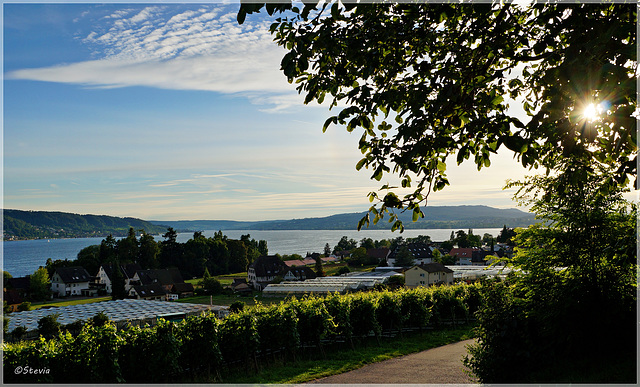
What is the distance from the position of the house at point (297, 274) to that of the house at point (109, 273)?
72.8 feet

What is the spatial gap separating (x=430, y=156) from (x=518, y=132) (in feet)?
3.33

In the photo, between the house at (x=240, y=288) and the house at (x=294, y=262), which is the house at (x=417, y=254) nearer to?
the house at (x=294, y=262)

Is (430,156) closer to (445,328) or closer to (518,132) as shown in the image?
(518,132)

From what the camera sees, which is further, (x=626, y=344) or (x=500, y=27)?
(x=626, y=344)

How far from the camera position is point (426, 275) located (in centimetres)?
4072

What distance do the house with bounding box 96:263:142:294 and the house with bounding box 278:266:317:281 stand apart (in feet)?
72.8

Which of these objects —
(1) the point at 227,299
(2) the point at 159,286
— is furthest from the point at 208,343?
(2) the point at 159,286

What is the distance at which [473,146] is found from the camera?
4.49m

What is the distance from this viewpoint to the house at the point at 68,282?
62250mm

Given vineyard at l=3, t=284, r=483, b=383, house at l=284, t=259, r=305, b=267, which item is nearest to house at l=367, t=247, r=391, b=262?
house at l=284, t=259, r=305, b=267

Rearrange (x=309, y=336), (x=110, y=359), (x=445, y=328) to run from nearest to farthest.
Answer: (x=110, y=359) < (x=309, y=336) < (x=445, y=328)

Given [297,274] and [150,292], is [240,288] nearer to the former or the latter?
[150,292]

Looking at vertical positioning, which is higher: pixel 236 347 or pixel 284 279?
pixel 236 347

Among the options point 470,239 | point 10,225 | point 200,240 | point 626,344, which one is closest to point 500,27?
point 626,344
